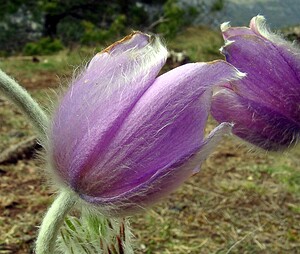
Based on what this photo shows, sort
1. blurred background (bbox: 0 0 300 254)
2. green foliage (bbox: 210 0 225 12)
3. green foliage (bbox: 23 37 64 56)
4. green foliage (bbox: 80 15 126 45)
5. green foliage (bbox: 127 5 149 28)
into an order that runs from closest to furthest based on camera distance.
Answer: blurred background (bbox: 0 0 300 254) < green foliage (bbox: 80 15 126 45) < green foliage (bbox: 23 37 64 56) < green foliage (bbox: 210 0 225 12) < green foliage (bbox: 127 5 149 28)

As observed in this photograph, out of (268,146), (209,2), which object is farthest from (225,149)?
(209,2)

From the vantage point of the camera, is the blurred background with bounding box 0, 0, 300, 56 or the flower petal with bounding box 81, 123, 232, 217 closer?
the flower petal with bounding box 81, 123, 232, 217

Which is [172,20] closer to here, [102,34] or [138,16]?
[102,34]

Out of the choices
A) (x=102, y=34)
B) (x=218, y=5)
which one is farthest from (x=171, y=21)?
(x=218, y=5)

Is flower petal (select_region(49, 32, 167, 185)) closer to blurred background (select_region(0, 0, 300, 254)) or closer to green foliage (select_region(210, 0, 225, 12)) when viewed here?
blurred background (select_region(0, 0, 300, 254))

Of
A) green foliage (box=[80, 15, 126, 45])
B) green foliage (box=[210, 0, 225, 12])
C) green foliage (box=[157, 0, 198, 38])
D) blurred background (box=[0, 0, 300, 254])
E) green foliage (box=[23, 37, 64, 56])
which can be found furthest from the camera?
green foliage (box=[210, 0, 225, 12])

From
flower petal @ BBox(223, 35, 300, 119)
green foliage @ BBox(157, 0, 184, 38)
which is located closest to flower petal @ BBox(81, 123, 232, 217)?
flower petal @ BBox(223, 35, 300, 119)

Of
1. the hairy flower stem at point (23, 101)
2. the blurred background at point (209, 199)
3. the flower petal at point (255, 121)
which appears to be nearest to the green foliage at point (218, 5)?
the blurred background at point (209, 199)
